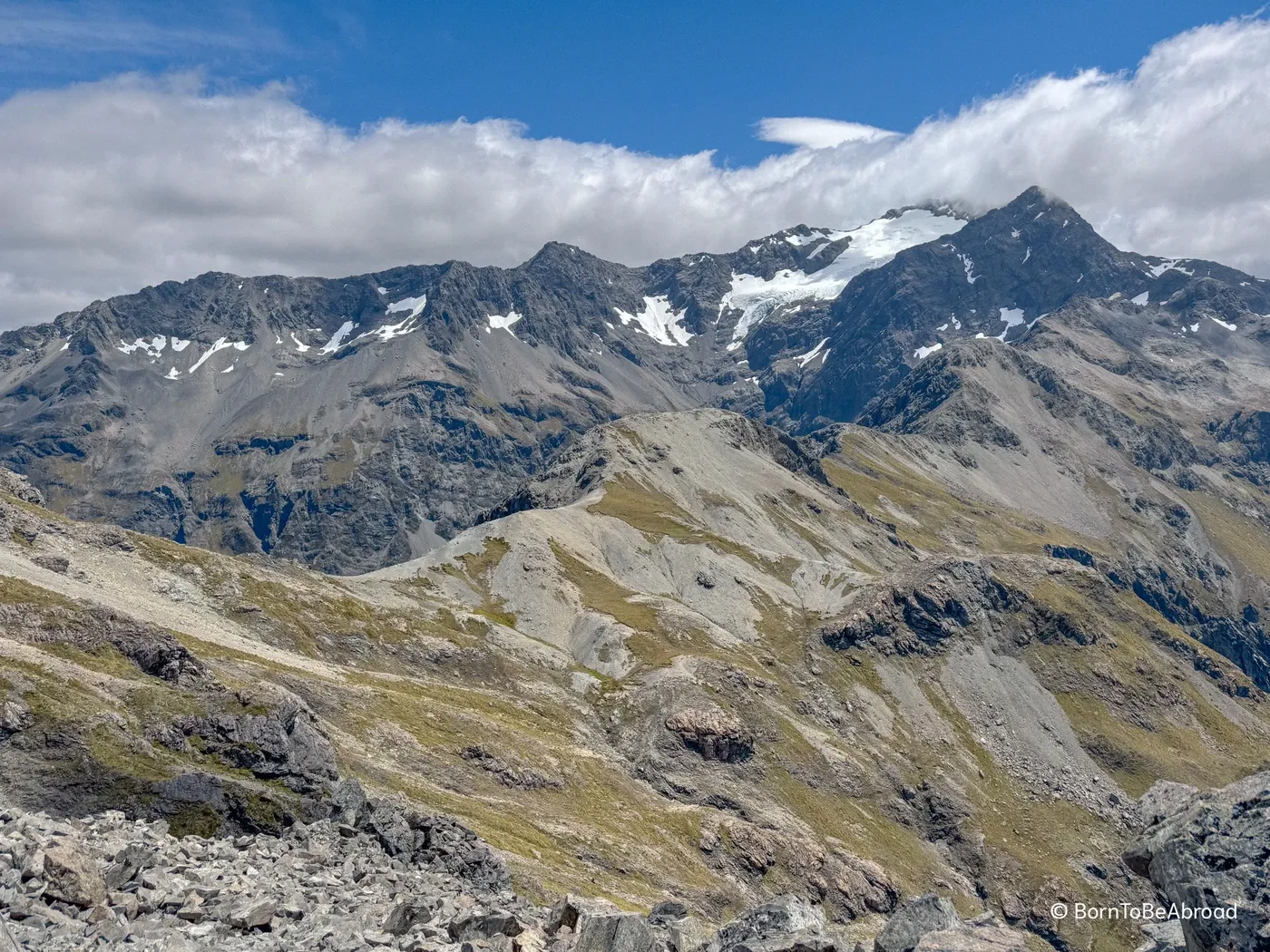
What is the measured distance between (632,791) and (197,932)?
379 feet

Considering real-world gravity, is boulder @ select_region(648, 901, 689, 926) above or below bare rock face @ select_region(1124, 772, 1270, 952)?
below

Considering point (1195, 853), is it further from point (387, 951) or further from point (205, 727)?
point (205, 727)

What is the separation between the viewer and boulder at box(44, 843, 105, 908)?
32312mm

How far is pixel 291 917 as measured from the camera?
35.0 metres

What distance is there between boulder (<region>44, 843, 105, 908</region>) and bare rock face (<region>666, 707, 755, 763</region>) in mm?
142403

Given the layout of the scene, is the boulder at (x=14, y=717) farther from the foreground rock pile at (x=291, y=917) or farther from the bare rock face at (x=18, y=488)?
the bare rock face at (x=18, y=488)

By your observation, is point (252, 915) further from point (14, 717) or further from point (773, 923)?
point (14, 717)

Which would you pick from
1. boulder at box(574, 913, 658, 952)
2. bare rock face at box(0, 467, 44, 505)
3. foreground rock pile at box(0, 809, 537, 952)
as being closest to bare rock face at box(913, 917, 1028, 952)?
boulder at box(574, 913, 658, 952)

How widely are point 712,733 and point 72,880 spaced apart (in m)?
147

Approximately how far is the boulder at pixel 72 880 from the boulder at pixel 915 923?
2481cm

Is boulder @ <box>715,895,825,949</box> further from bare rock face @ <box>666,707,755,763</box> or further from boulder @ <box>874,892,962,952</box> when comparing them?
bare rock face @ <box>666,707,755,763</box>

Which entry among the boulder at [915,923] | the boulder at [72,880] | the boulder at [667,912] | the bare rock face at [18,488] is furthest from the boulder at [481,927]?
the bare rock face at [18,488]

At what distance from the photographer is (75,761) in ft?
187

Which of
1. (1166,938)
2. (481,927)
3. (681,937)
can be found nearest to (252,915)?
(481,927)
